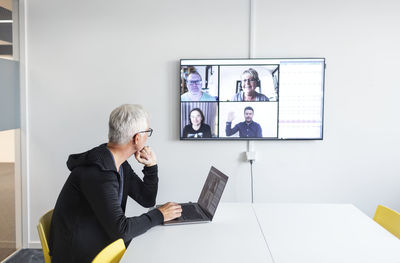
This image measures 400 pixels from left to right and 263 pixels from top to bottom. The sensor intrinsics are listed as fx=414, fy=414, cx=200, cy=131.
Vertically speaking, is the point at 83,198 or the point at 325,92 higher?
the point at 325,92

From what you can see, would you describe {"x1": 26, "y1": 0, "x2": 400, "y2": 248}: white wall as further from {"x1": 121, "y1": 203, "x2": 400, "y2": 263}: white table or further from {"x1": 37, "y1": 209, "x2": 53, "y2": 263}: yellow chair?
{"x1": 37, "y1": 209, "x2": 53, "y2": 263}: yellow chair

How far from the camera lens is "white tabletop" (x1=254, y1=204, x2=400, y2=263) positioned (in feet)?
6.03

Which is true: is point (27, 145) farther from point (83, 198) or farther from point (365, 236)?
point (365, 236)

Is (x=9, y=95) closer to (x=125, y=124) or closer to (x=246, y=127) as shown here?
(x=125, y=124)

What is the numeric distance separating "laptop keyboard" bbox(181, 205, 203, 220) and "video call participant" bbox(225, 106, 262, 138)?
1345 millimetres

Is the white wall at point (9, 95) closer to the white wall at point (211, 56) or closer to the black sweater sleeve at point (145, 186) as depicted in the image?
the white wall at point (211, 56)

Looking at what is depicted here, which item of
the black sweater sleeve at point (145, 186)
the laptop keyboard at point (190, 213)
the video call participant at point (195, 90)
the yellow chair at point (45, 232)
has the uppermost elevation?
the video call participant at point (195, 90)

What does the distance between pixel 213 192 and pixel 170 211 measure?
11.0 inches

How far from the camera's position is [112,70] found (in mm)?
3855

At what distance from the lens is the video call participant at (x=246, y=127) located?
3770 mm

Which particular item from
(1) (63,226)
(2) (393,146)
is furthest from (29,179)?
(2) (393,146)

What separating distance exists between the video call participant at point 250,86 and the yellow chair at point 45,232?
2.04m

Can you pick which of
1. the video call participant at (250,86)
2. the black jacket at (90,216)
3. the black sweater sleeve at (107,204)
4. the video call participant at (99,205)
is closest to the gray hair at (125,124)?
the video call participant at (99,205)

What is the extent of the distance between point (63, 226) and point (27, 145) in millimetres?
2054
